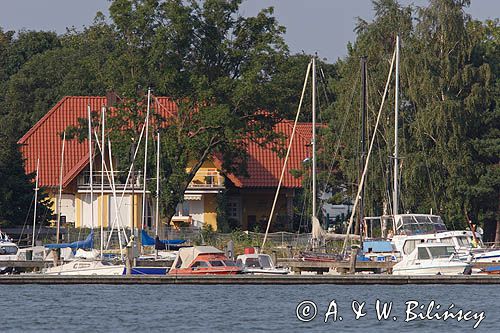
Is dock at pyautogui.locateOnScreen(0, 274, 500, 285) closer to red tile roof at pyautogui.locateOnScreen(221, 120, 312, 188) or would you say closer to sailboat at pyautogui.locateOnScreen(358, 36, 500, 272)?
sailboat at pyautogui.locateOnScreen(358, 36, 500, 272)

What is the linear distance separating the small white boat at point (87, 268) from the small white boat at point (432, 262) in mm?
11822

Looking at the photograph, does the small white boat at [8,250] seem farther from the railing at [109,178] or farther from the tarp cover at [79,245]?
the railing at [109,178]

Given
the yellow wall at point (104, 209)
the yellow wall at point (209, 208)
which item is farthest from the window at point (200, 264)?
the yellow wall at point (209, 208)

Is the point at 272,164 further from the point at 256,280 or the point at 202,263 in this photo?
the point at 256,280

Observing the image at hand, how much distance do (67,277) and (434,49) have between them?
97.3 ft

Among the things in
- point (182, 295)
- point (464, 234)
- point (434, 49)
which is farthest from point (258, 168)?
point (182, 295)

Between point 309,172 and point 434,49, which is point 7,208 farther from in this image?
point 434,49

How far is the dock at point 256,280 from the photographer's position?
6228 centimetres

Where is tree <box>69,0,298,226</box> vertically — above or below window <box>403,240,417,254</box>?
above

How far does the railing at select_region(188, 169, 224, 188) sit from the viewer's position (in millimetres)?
93750

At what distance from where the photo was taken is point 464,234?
70.0 meters

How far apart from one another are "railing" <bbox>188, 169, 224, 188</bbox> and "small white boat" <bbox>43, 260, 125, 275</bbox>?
24.4 metres

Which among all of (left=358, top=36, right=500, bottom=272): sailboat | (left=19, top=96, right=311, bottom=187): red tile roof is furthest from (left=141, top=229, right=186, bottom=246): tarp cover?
(left=19, top=96, right=311, bottom=187): red tile roof

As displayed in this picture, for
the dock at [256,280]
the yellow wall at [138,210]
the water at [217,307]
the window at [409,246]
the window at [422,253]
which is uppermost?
the yellow wall at [138,210]
